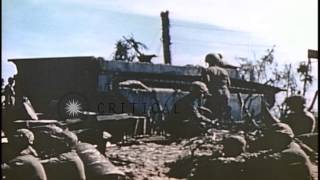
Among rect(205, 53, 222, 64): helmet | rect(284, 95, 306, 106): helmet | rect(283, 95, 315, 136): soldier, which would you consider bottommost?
rect(283, 95, 315, 136): soldier

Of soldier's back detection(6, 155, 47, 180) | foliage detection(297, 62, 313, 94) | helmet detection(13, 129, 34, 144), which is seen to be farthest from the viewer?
foliage detection(297, 62, 313, 94)

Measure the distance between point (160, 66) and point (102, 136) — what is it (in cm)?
74

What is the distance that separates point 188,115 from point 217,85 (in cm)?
33

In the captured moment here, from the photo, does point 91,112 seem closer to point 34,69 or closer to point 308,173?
point 34,69

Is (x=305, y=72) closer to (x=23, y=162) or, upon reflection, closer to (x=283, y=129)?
(x=283, y=129)

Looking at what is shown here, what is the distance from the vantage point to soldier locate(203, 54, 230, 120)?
13.7 feet

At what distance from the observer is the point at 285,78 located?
4438 mm

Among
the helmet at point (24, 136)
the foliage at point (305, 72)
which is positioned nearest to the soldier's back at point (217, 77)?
the foliage at point (305, 72)

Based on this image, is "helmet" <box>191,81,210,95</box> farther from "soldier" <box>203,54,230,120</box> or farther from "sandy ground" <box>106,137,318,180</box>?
"sandy ground" <box>106,137,318,180</box>

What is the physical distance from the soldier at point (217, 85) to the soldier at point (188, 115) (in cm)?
6

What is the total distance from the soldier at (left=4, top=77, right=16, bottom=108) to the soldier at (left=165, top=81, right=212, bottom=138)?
1146 millimetres

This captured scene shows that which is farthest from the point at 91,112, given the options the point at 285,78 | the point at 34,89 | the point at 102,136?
the point at 285,78

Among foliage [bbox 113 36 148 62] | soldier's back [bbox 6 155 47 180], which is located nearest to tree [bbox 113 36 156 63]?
foliage [bbox 113 36 148 62]

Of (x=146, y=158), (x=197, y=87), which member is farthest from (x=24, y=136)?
(x=197, y=87)
